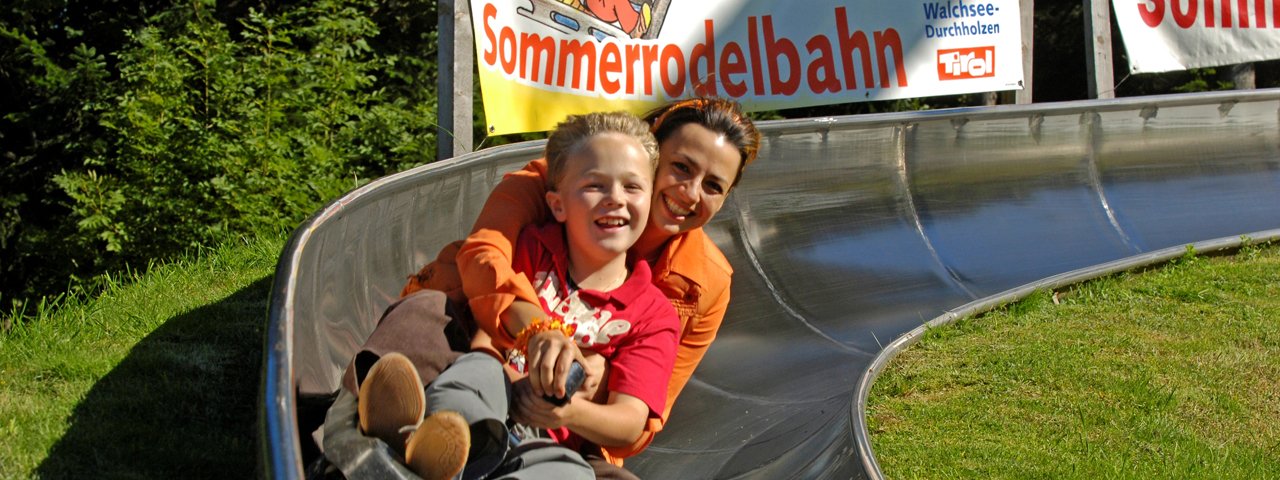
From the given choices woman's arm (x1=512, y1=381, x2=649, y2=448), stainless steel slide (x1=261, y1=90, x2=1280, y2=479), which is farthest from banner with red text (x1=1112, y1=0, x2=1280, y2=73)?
woman's arm (x1=512, y1=381, x2=649, y2=448)

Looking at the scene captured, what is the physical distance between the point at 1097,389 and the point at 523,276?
2.28m

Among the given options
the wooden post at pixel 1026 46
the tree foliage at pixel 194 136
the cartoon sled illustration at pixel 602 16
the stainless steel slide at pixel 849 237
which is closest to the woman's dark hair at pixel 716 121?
the stainless steel slide at pixel 849 237

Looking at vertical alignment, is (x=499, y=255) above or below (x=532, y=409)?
above

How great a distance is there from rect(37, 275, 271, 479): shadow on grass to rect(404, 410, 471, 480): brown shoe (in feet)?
3.41

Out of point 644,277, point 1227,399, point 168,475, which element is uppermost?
point 644,277

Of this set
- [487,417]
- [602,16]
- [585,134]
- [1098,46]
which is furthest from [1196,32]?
[487,417]

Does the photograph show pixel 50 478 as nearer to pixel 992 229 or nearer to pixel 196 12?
pixel 992 229

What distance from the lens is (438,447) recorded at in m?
2.24

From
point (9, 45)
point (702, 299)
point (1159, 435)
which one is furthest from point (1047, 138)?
point (9, 45)

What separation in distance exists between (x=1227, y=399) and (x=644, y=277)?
2249 mm

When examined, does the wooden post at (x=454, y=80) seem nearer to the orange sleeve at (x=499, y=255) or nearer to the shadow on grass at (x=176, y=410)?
the shadow on grass at (x=176, y=410)

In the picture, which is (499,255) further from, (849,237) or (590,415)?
(849,237)

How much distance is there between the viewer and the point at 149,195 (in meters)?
7.09

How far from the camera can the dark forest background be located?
6930 mm
